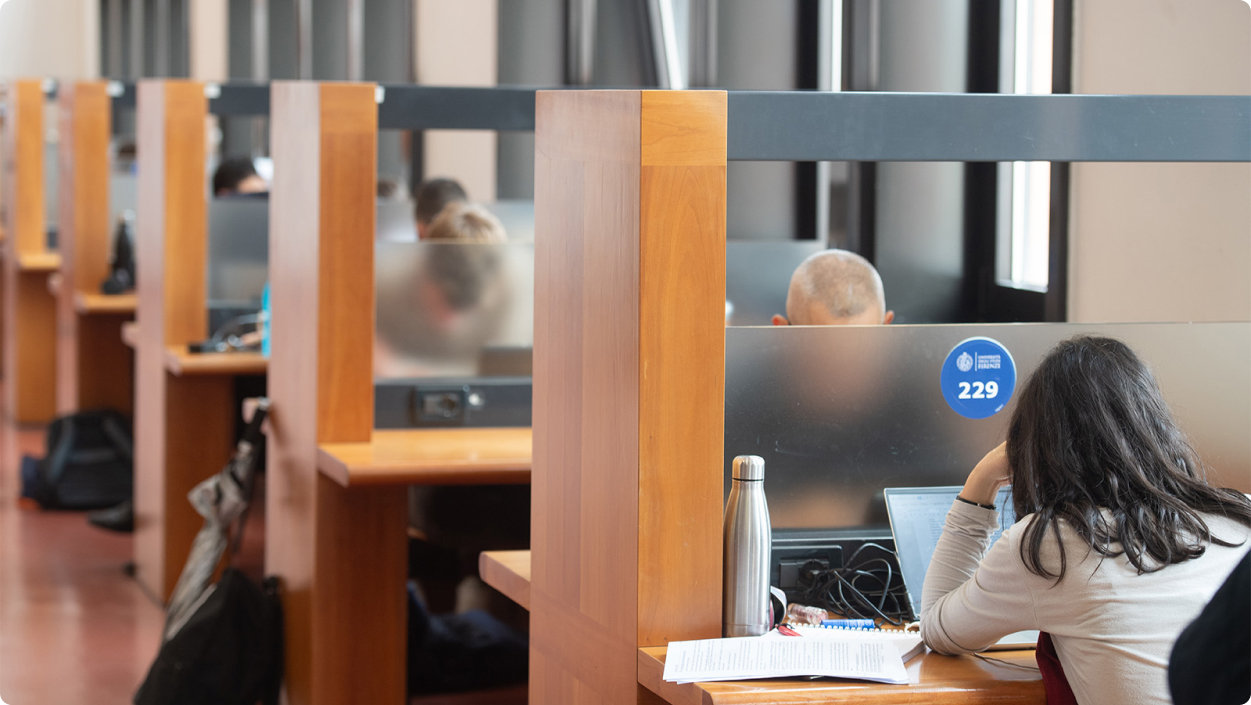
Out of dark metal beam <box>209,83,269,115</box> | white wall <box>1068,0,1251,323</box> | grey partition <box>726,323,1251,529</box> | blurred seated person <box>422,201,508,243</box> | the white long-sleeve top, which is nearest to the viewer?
the white long-sleeve top

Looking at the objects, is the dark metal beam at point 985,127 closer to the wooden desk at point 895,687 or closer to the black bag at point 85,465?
the wooden desk at point 895,687

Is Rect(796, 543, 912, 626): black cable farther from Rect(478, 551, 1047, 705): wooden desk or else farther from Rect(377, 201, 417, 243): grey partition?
Rect(377, 201, 417, 243): grey partition

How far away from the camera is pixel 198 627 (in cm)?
286

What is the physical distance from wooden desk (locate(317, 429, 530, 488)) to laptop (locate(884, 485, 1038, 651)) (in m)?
0.88

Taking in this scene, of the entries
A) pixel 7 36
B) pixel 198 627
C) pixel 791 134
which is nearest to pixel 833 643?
pixel 791 134

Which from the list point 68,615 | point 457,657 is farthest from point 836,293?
point 68,615

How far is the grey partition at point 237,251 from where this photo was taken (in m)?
4.34

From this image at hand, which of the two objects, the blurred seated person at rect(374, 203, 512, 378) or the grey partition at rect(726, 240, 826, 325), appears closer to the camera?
the blurred seated person at rect(374, 203, 512, 378)

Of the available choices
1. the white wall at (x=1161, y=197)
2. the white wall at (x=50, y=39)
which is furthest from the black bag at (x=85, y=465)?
the white wall at (x=50, y=39)

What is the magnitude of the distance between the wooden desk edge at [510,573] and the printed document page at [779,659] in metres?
0.41

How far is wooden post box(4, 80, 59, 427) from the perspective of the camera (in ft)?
23.0

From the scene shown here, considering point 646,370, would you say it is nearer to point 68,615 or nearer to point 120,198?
point 68,615

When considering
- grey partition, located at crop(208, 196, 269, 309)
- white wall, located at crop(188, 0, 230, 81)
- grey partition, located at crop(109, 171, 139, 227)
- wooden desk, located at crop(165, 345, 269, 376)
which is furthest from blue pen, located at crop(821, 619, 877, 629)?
white wall, located at crop(188, 0, 230, 81)

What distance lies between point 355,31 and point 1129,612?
751 centimetres
